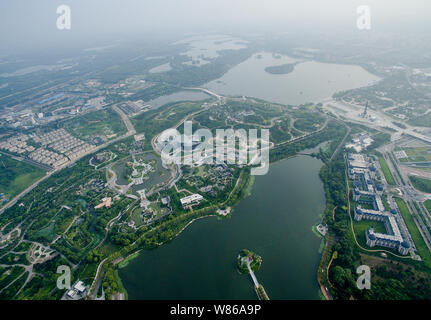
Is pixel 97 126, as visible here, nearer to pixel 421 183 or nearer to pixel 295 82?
pixel 295 82

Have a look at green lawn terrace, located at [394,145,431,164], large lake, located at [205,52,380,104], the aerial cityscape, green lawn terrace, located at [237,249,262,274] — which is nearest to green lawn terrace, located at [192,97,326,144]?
the aerial cityscape

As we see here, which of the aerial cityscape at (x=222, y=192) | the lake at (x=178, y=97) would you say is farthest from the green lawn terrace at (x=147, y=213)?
the lake at (x=178, y=97)

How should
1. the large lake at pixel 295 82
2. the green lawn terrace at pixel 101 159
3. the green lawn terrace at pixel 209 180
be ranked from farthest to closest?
1. the large lake at pixel 295 82
2. the green lawn terrace at pixel 101 159
3. the green lawn terrace at pixel 209 180

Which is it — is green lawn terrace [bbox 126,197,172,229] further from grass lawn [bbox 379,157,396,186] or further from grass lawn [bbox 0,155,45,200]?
grass lawn [bbox 379,157,396,186]

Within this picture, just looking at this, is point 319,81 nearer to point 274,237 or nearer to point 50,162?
point 274,237

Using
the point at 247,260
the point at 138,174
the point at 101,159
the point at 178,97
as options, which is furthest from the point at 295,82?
the point at 247,260

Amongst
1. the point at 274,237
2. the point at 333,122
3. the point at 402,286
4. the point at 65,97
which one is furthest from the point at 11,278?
the point at 65,97

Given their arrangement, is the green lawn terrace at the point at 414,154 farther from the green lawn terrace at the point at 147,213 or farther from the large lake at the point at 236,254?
the green lawn terrace at the point at 147,213
